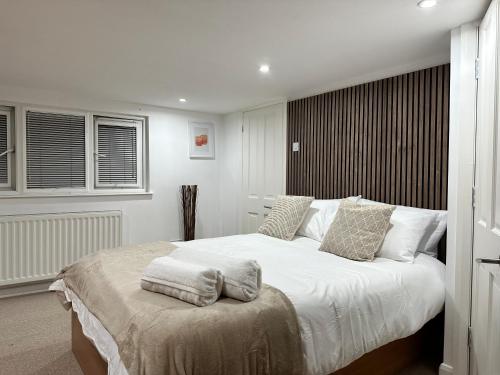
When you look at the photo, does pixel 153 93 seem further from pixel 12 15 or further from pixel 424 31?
pixel 424 31

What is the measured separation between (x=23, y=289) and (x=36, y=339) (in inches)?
50.5

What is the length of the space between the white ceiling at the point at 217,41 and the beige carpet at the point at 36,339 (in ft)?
7.22

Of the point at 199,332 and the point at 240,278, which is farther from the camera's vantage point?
the point at 240,278

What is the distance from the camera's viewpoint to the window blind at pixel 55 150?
3699 mm

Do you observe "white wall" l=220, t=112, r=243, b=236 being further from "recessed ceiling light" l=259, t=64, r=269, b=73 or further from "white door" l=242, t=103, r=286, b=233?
"recessed ceiling light" l=259, t=64, r=269, b=73

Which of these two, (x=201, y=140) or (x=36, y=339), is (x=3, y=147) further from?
(x=201, y=140)

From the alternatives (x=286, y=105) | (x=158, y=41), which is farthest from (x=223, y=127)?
(x=158, y=41)

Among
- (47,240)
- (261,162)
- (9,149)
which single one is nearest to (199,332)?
(47,240)

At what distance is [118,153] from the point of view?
4266 millimetres

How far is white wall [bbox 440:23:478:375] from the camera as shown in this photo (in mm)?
1978

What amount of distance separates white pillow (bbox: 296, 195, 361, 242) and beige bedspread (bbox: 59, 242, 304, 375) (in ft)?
A: 4.65

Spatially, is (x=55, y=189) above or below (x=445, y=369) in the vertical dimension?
above

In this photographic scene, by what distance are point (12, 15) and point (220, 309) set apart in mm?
1989

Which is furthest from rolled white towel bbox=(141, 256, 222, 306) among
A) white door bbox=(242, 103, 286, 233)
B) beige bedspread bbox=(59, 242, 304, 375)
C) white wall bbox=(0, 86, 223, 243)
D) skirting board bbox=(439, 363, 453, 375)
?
white wall bbox=(0, 86, 223, 243)
